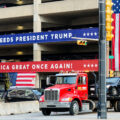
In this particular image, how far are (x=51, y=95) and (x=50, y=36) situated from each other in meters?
31.8

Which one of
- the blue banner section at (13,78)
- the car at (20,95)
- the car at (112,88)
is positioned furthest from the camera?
the blue banner section at (13,78)

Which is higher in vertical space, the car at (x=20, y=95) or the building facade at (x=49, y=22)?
the building facade at (x=49, y=22)

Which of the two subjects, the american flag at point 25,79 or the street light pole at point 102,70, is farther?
the american flag at point 25,79

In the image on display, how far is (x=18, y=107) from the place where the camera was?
3008 cm

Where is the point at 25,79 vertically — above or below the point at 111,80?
above

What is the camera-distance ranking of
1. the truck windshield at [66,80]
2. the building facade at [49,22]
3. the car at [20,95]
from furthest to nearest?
the building facade at [49,22]
the car at [20,95]
the truck windshield at [66,80]

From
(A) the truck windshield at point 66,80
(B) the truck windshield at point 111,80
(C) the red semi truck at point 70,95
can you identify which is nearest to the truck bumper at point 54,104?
(C) the red semi truck at point 70,95

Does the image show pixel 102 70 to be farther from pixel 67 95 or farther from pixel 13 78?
pixel 13 78

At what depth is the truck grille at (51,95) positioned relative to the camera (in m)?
26.5

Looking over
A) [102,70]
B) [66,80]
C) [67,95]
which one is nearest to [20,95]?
[66,80]

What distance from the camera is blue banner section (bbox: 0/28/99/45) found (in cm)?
5375

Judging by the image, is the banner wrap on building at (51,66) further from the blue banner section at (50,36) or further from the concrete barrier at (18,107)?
the concrete barrier at (18,107)

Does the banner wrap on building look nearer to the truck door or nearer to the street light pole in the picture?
the truck door

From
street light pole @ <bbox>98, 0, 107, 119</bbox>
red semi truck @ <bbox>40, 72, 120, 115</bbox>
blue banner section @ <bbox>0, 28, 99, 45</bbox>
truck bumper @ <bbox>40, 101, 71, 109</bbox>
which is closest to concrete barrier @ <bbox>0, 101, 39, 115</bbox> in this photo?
red semi truck @ <bbox>40, 72, 120, 115</bbox>
